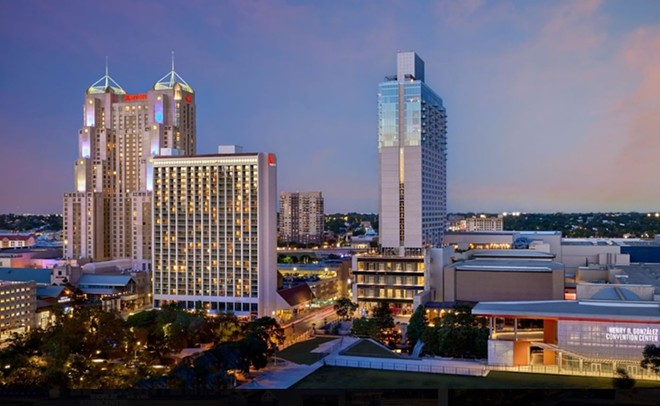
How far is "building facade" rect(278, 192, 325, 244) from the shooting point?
6081 centimetres

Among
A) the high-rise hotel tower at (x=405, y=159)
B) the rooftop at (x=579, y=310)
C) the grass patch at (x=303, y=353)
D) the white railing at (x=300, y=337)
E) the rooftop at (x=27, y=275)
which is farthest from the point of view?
the rooftop at (x=27, y=275)

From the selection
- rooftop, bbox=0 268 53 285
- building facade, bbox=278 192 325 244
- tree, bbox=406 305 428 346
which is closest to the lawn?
tree, bbox=406 305 428 346

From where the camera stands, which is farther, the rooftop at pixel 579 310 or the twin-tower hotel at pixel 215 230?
the twin-tower hotel at pixel 215 230

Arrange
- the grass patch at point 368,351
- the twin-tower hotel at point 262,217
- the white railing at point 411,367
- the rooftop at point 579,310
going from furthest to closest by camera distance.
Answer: the twin-tower hotel at point 262,217, the grass patch at point 368,351, the rooftop at point 579,310, the white railing at point 411,367

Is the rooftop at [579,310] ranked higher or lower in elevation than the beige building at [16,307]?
higher

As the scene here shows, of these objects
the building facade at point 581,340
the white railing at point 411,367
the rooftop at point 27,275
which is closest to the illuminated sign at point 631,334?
the building facade at point 581,340

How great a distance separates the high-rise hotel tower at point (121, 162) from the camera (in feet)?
109

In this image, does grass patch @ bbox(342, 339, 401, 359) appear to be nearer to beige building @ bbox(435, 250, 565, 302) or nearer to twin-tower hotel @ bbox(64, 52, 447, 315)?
twin-tower hotel @ bbox(64, 52, 447, 315)

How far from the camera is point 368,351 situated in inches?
504

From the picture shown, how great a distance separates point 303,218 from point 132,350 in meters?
46.7

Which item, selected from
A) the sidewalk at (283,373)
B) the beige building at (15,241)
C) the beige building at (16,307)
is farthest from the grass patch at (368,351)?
the beige building at (15,241)

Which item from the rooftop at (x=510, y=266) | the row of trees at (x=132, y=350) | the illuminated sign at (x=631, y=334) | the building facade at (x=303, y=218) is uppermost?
the building facade at (x=303, y=218)

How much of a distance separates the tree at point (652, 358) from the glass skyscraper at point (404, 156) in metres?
14.4

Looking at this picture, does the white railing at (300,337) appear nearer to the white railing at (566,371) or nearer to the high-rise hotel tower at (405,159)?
the high-rise hotel tower at (405,159)
